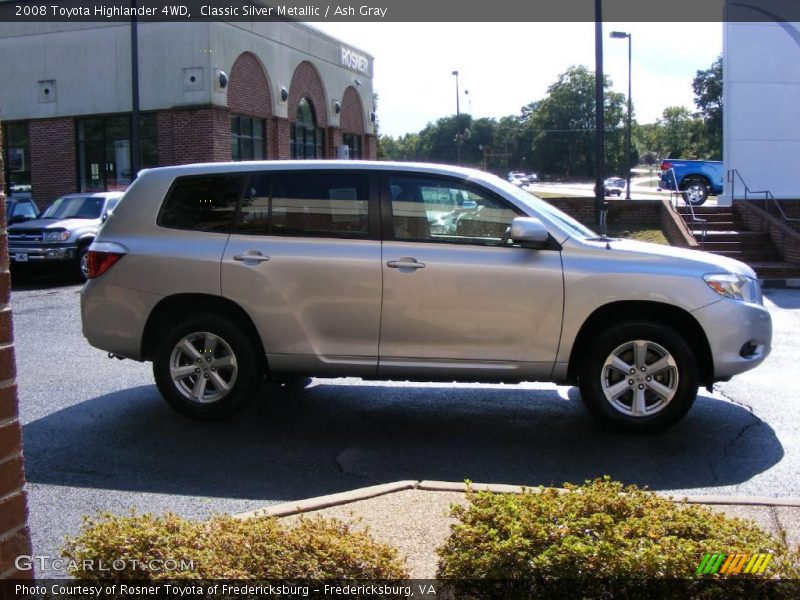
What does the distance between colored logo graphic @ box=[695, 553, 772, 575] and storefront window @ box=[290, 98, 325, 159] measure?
100ft

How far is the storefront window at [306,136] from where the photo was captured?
33.0 meters

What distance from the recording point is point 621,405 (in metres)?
6.16

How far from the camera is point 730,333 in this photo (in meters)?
6.11

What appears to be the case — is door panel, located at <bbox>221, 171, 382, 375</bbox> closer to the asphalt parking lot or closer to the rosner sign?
the asphalt parking lot

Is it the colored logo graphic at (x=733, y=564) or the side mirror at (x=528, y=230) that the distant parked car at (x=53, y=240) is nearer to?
the side mirror at (x=528, y=230)

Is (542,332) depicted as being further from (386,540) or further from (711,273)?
(386,540)

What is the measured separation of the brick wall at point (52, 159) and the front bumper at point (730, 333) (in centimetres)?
2613

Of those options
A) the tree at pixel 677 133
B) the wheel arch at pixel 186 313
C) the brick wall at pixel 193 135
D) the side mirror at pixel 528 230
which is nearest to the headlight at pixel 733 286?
the side mirror at pixel 528 230

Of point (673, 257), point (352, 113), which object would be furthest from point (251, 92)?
point (673, 257)

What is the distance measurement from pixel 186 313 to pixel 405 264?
5.66 feet

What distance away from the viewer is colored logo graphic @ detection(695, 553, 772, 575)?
2.77 m

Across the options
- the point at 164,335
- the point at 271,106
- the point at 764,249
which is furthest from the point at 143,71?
the point at 164,335
